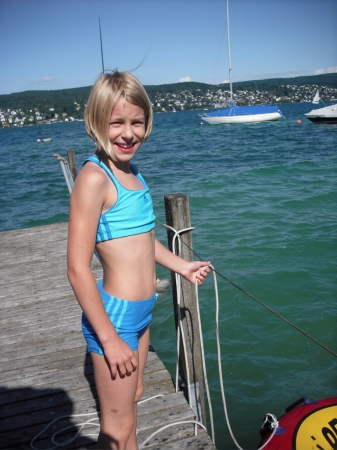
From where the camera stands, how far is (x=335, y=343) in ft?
16.8

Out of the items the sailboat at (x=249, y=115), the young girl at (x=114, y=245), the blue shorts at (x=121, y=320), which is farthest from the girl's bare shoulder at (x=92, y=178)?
the sailboat at (x=249, y=115)

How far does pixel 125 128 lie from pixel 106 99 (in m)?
0.14

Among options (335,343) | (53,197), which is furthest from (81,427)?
(53,197)

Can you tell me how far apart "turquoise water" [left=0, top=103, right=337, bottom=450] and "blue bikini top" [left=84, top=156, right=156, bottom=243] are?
283 centimetres

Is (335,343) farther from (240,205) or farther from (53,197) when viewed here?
(53,197)

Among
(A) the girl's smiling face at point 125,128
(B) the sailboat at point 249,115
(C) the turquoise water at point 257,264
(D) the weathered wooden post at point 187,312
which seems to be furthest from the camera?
(B) the sailboat at point 249,115

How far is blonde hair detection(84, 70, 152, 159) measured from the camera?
5.51 ft

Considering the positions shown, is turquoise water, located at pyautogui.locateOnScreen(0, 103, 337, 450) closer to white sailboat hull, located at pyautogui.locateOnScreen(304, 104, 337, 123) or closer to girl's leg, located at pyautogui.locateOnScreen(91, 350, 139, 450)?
girl's leg, located at pyautogui.locateOnScreen(91, 350, 139, 450)

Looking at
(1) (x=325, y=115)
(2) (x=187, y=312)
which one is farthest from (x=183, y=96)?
(2) (x=187, y=312)

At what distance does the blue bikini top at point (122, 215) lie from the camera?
1678 millimetres

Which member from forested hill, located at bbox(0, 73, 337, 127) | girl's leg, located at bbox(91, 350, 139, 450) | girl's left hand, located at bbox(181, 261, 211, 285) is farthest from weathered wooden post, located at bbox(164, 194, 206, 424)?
forested hill, located at bbox(0, 73, 337, 127)

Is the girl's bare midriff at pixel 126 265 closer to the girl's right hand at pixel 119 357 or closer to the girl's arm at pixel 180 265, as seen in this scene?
the girl's right hand at pixel 119 357

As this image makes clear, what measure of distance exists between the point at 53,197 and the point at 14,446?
13.3m

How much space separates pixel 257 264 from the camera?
7.56m
